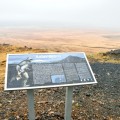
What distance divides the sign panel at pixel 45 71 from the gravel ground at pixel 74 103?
4.53 feet

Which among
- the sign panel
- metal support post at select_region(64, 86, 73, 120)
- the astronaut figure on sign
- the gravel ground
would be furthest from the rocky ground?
the astronaut figure on sign

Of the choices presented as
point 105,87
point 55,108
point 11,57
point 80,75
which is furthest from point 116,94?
point 11,57

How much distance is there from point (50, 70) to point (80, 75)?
0.61m

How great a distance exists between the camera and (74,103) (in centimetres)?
852

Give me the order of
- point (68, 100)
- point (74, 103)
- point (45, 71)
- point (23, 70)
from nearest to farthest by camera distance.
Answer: point (23, 70), point (45, 71), point (68, 100), point (74, 103)

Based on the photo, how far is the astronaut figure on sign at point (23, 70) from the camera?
6.21m

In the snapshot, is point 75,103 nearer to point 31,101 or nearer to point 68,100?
point 68,100

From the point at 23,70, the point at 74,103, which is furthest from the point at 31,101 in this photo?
the point at 74,103

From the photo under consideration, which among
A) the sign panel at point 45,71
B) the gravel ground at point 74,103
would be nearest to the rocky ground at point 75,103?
the gravel ground at point 74,103

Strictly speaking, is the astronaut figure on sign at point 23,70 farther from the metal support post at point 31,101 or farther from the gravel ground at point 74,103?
the gravel ground at point 74,103

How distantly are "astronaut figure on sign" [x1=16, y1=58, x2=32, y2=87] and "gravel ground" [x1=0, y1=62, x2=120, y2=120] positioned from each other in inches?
61.1

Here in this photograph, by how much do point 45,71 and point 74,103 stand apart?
2.26 meters

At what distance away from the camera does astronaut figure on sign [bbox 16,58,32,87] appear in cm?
621

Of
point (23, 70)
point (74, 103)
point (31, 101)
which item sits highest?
point (74, 103)
